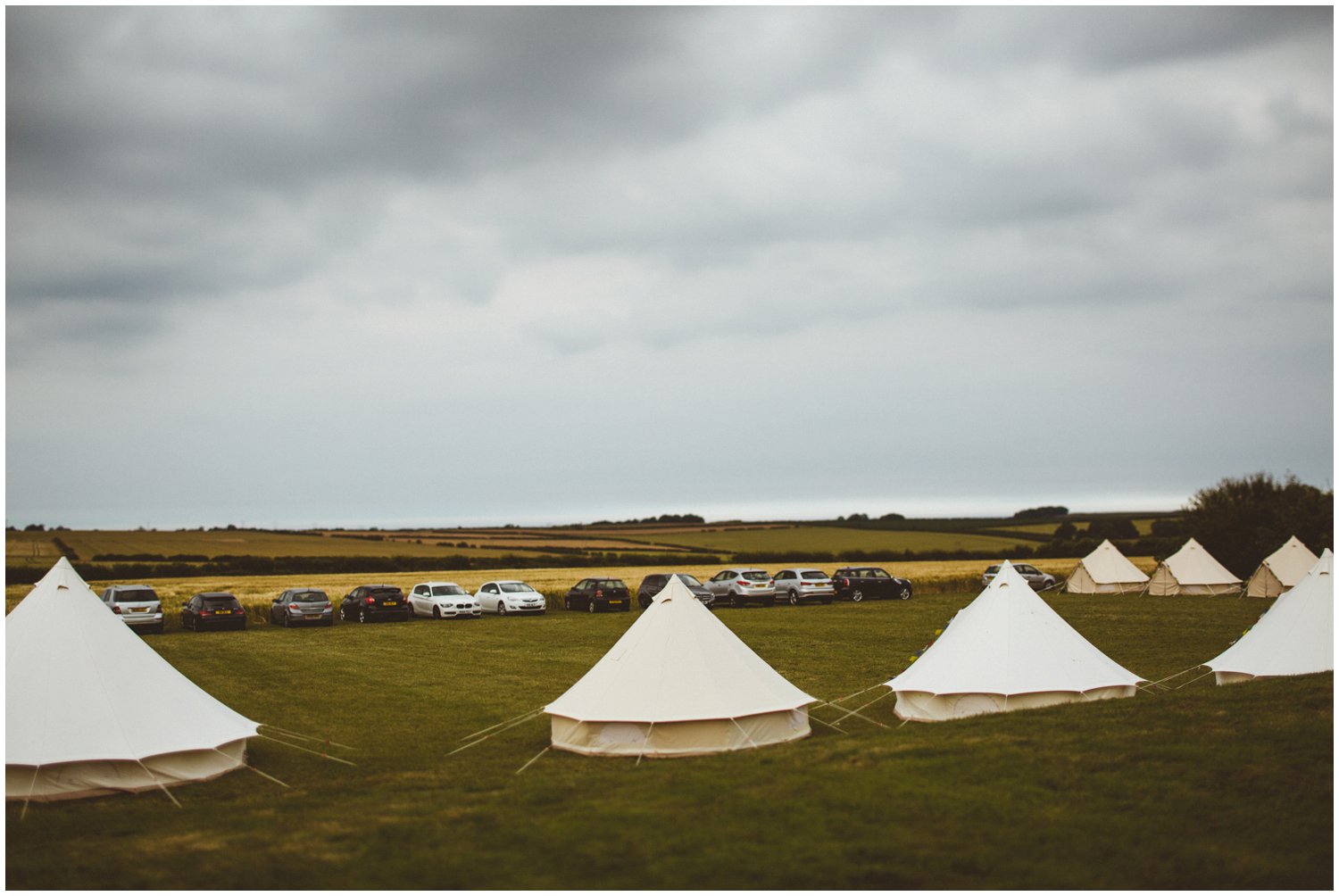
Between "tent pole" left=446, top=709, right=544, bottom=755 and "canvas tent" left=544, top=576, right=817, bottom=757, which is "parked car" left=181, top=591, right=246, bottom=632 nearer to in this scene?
"tent pole" left=446, top=709, right=544, bottom=755

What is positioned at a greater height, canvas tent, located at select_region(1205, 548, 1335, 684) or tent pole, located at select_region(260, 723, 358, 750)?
canvas tent, located at select_region(1205, 548, 1335, 684)

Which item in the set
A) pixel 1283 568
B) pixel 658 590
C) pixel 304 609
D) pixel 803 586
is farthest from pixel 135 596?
pixel 1283 568

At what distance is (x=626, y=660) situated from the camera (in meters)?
13.4

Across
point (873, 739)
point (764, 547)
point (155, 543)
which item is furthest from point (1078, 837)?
point (155, 543)

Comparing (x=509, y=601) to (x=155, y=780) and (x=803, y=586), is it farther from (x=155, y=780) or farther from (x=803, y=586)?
(x=155, y=780)

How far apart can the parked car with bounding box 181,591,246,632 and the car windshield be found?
4.38 ft

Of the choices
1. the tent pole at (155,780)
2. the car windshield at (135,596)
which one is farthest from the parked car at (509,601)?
the tent pole at (155,780)

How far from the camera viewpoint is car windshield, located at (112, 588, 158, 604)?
103ft

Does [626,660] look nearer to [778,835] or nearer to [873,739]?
[873,739]

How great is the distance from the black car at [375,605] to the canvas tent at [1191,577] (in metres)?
30.2

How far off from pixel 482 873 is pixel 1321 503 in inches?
2077

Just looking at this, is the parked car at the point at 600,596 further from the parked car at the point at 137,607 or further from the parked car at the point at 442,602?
the parked car at the point at 137,607

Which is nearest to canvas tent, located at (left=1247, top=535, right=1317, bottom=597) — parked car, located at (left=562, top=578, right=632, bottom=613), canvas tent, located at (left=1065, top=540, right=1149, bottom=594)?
canvas tent, located at (left=1065, top=540, right=1149, bottom=594)

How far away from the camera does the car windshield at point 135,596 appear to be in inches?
1232
